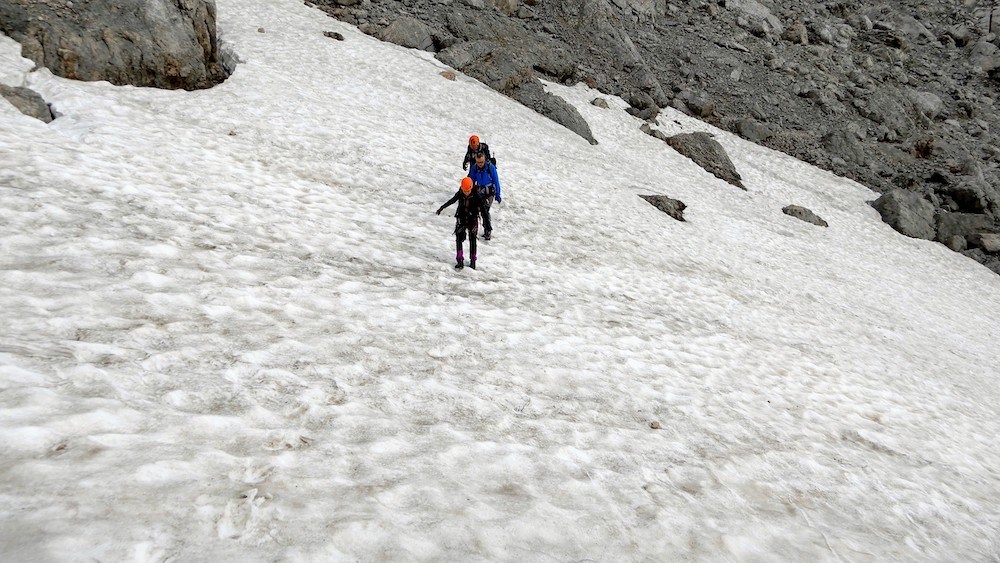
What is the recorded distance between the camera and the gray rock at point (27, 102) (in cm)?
895

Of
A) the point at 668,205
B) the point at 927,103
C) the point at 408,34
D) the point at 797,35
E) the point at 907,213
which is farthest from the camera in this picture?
the point at 797,35

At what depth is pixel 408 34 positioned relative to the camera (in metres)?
24.2

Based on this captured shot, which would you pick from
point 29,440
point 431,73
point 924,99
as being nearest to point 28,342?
point 29,440

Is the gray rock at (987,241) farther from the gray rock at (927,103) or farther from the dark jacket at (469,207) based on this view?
the dark jacket at (469,207)

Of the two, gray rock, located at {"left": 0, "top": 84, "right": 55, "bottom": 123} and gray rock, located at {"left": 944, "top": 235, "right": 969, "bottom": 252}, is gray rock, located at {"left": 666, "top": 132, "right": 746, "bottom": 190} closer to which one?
gray rock, located at {"left": 944, "top": 235, "right": 969, "bottom": 252}

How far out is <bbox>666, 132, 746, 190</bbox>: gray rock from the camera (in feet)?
77.4

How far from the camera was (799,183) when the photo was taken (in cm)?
2545

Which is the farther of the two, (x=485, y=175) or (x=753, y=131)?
(x=753, y=131)

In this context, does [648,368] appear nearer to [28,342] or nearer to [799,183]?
[28,342]

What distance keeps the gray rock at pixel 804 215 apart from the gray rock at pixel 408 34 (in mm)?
18366

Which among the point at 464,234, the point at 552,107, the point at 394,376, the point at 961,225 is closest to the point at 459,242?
the point at 464,234

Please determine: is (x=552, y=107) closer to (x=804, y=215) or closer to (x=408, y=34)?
(x=408, y=34)

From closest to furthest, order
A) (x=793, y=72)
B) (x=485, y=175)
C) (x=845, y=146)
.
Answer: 1. (x=485, y=175)
2. (x=845, y=146)
3. (x=793, y=72)

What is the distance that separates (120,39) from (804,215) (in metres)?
24.4
